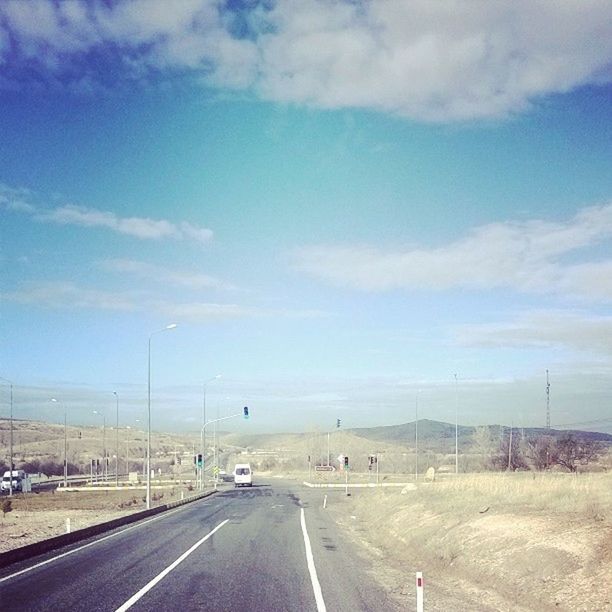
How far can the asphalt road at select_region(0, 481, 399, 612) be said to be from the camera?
42.7ft

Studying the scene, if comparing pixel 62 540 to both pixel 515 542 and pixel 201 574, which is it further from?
pixel 515 542

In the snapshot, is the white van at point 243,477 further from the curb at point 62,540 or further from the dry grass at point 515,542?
the dry grass at point 515,542

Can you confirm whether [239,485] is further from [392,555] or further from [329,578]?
[329,578]

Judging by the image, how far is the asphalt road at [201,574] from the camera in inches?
513

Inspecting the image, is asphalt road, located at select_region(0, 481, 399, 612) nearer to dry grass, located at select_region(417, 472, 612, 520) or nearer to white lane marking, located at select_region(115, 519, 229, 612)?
Result: white lane marking, located at select_region(115, 519, 229, 612)

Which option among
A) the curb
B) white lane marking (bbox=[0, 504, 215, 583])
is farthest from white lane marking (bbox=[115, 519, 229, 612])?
the curb

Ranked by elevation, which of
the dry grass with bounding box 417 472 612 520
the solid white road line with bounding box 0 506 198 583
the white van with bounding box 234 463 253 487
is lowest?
the white van with bounding box 234 463 253 487

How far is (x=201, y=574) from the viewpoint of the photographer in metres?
16.5

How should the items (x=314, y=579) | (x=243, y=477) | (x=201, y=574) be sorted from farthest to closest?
(x=243, y=477) < (x=201, y=574) < (x=314, y=579)

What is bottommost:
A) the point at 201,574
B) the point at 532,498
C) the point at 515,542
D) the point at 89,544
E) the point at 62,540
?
the point at 89,544

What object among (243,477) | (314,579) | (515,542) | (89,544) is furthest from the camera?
(243,477)

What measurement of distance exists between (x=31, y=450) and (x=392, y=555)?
160 meters

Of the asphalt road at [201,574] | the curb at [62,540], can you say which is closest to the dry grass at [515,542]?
the asphalt road at [201,574]

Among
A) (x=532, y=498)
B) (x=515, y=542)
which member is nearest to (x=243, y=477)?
(x=532, y=498)
